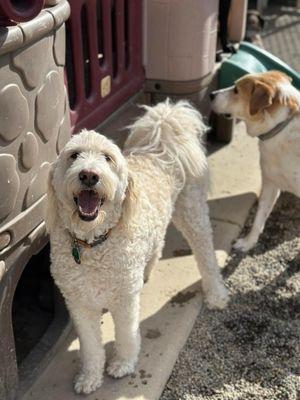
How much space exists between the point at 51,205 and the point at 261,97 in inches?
70.9

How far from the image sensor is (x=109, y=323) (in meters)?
3.20

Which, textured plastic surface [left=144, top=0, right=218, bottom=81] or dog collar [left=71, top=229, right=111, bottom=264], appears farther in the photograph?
textured plastic surface [left=144, top=0, right=218, bottom=81]

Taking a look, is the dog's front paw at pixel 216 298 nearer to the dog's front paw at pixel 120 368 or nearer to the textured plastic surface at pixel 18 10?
the dog's front paw at pixel 120 368

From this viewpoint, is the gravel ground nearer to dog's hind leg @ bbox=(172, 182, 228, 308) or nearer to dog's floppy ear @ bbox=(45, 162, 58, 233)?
dog's hind leg @ bbox=(172, 182, 228, 308)

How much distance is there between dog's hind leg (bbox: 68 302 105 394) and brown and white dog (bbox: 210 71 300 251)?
1.73m

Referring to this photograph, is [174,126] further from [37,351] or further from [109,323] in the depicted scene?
[37,351]

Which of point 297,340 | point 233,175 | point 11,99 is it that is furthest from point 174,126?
point 233,175

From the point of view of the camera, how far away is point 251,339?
10.2 ft

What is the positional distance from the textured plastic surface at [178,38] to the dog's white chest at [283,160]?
1.00 meters

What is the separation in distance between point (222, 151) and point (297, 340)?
251 centimetres

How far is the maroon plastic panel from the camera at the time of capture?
3.30 metres

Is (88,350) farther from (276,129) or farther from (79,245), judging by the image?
(276,129)

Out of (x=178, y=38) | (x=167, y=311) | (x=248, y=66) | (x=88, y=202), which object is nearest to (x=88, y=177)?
(x=88, y=202)

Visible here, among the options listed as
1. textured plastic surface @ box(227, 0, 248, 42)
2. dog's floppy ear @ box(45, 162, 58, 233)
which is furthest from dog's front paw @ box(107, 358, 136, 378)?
textured plastic surface @ box(227, 0, 248, 42)
